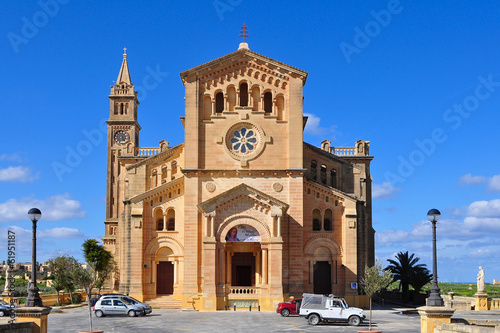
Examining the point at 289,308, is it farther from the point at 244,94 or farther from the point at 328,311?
the point at 244,94

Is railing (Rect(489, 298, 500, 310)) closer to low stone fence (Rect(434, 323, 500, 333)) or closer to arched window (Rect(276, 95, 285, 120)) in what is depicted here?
arched window (Rect(276, 95, 285, 120))

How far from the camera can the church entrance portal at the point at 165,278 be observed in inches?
2162

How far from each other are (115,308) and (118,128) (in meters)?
51.5

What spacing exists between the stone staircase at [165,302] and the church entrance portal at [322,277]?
38.9 feet

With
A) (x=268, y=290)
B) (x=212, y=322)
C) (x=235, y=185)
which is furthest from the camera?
(x=235, y=185)

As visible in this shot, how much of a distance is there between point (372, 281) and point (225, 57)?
2411 cm

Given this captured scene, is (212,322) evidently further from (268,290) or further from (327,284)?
(327,284)

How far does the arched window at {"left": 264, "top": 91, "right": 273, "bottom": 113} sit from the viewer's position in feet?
183

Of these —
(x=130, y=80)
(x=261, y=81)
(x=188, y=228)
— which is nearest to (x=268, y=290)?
(x=188, y=228)

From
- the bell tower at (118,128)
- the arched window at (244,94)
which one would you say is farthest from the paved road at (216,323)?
the bell tower at (118,128)

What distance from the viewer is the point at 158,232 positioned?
54.4m

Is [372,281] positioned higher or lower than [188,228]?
lower

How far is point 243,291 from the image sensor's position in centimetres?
5038

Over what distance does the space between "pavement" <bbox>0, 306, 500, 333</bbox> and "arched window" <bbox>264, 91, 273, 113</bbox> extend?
17810 mm
